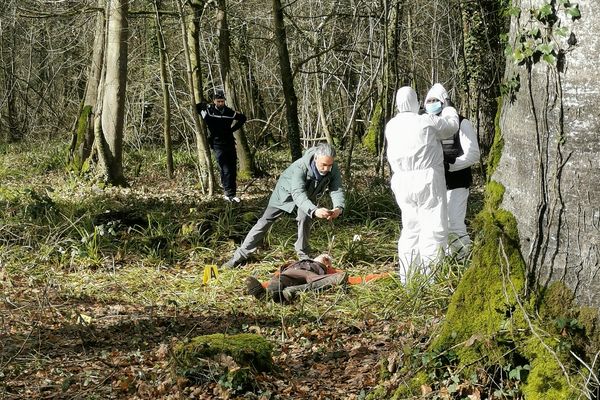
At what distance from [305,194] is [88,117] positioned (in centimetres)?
884

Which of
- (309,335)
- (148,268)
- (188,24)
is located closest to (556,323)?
(309,335)

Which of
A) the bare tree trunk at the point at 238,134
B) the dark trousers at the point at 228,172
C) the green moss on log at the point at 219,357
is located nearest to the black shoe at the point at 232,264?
the dark trousers at the point at 228,172

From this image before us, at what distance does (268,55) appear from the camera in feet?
71.5

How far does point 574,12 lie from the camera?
4.11 m

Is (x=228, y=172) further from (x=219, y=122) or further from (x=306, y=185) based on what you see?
(x=306, y=185)

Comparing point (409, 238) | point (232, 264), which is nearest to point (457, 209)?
point (409, 238)

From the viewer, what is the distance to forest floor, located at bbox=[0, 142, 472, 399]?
5.33m

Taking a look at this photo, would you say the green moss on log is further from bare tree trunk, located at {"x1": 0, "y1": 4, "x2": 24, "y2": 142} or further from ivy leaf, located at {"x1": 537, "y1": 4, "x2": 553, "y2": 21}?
bare tree trunk, located at {"x1": 0, "y1": 4, "x2": 24, "y2": 142}

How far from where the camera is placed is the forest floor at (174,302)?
5.33 meters

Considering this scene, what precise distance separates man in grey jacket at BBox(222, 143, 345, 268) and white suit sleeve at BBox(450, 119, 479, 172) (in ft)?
4.18

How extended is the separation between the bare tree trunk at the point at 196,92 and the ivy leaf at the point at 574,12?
9248 millimetres

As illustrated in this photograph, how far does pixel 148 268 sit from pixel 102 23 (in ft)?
28.4

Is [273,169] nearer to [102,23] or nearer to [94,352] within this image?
[102,23]

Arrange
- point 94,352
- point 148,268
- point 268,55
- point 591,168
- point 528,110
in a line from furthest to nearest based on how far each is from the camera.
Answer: point 268,55, point 148,268, point 94,352, point 528,110, point 591,168
